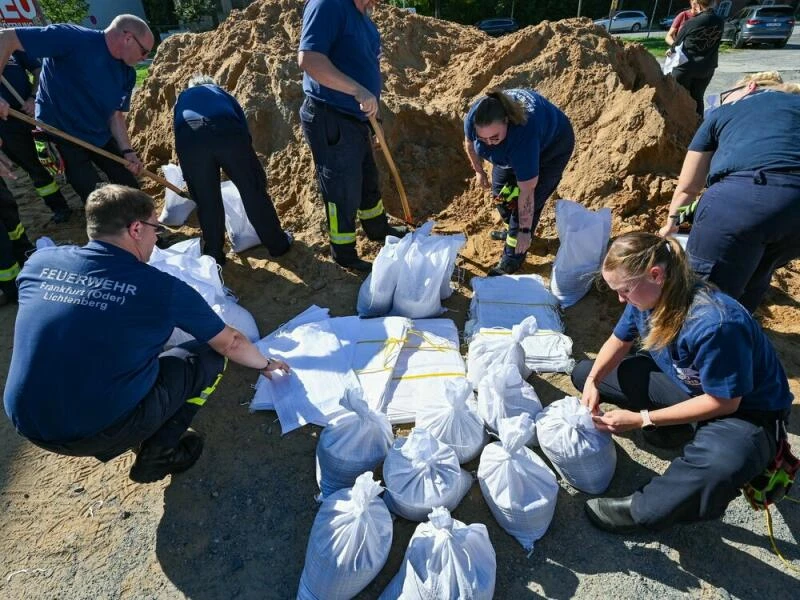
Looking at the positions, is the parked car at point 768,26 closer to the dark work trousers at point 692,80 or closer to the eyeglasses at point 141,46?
the dark work trousers at point 692,80

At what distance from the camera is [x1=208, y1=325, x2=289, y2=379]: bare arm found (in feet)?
7.07

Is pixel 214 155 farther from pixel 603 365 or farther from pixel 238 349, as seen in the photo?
pixel 603 365

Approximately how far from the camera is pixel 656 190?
3967mm

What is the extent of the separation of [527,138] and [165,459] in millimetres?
2632

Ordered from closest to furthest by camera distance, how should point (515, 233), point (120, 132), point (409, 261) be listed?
point (409, 261) → point (515, 233) → point (120, 132)

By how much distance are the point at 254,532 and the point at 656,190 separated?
151 inches

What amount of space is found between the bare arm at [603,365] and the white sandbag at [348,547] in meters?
1.11

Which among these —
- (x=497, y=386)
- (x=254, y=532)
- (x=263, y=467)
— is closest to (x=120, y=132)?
(x=263, y=467)

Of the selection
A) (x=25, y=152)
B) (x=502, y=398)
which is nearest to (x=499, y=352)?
(x=502, y=398)

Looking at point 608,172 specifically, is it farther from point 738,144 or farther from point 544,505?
point 544,505

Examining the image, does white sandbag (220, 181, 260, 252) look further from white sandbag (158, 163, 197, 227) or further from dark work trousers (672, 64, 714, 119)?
dark work trousers (672, 64, 714, 119)

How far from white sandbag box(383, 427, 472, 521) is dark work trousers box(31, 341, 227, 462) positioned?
97cm

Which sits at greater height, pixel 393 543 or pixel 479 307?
pixel 479 307

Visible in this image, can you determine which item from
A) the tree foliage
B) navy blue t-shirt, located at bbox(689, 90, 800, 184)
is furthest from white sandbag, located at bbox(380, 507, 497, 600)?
the tree foliage
